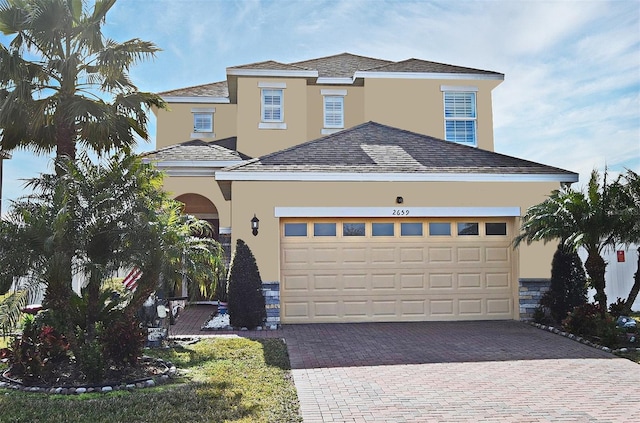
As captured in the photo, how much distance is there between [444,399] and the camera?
765 cm

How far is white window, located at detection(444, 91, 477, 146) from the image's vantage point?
21.5 meters

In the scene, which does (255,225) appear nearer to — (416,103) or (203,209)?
(203,209)

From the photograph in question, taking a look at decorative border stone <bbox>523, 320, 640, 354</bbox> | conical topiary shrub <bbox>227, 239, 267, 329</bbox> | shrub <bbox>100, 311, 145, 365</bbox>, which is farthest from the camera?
conical topiary shrub <bbox>227, 239, 267, 329</bbox>

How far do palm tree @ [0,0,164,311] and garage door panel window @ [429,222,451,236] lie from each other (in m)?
7.54

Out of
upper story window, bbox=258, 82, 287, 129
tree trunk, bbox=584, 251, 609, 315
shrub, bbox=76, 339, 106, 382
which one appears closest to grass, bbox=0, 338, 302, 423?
shrub, bbox=76, 339, 106, 382

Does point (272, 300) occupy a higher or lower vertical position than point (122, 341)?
higher

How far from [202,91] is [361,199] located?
12229mm

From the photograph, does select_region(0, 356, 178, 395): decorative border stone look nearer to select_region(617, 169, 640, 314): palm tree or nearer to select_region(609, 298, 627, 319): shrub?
select_region(617, 169, 640, 314): palm tree

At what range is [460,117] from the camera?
851 inches

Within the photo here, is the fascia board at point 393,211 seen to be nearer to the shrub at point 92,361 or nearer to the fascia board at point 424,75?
the shrub at point 92,361

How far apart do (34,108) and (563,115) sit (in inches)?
485

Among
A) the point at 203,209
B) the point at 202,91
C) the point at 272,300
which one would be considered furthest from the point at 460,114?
the point at 272,300

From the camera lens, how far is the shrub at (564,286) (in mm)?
13734

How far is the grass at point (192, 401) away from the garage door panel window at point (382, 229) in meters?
5.64
